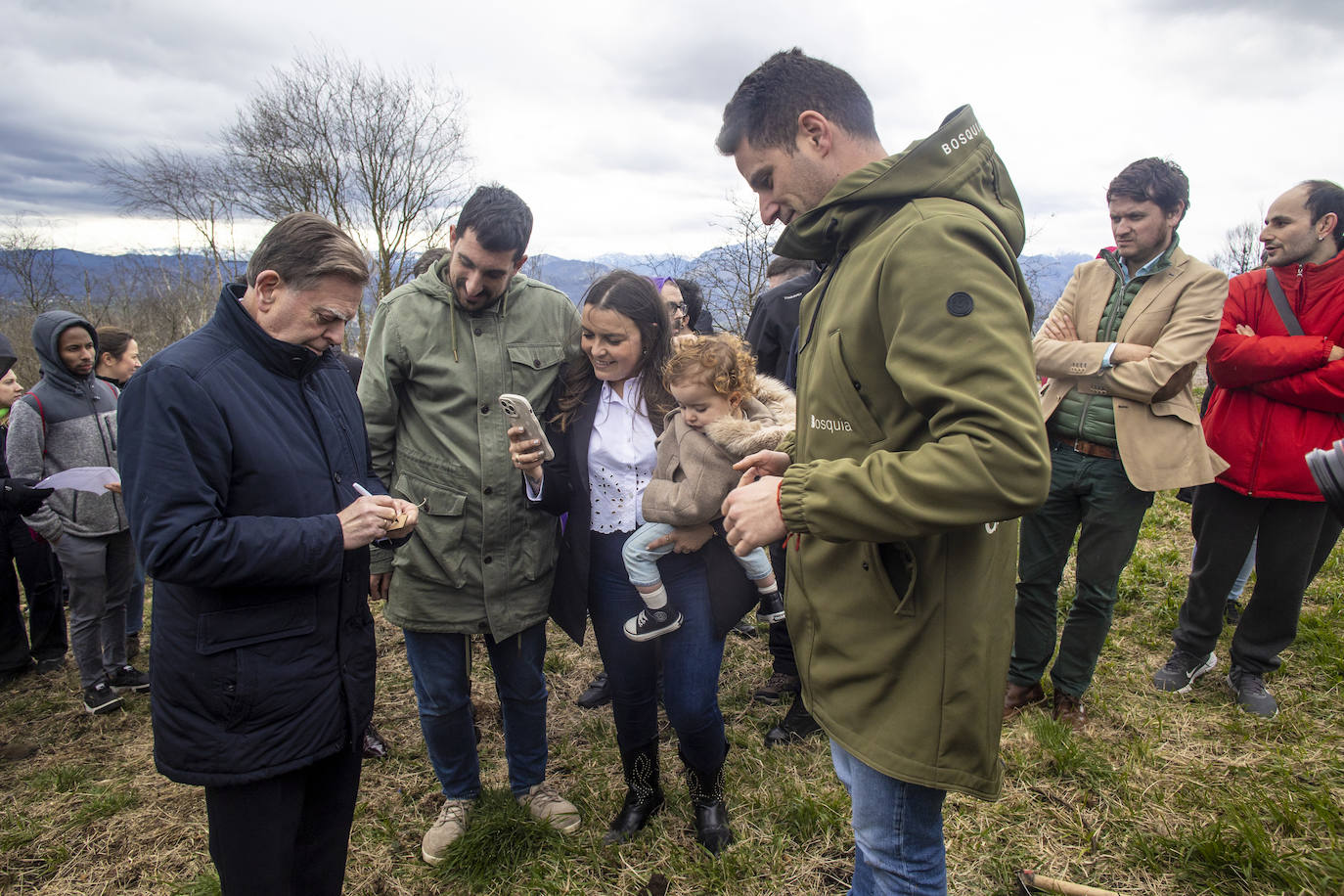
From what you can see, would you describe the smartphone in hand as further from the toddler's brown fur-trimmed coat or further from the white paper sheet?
the white paper sheet

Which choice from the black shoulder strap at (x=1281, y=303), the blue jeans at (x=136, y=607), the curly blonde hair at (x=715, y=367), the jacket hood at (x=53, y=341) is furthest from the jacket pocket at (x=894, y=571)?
the blue jeans at (x=136, y=607)

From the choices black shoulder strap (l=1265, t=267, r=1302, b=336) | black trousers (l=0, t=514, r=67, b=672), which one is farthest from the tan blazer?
black trousers (l=0, t=514, r=67, b=672)

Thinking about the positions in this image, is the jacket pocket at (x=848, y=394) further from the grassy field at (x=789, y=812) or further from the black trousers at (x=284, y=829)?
the grassy field at (x=789, y=812)

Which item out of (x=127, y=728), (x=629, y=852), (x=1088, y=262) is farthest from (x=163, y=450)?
(x=1088, y=262)

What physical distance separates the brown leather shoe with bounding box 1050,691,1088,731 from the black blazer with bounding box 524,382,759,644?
5.97ft

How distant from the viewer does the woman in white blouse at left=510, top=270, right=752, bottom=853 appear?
251 centimetres

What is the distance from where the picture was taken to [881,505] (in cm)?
120

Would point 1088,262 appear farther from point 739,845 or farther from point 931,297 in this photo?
point 739,845

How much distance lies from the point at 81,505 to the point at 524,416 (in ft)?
11.2

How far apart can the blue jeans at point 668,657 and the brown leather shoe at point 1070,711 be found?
1.82m

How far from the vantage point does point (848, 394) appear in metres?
1.43

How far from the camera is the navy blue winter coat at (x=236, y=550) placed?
1607 mm

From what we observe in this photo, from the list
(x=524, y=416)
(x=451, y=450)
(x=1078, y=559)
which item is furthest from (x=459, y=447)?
(x=1078, y=559)

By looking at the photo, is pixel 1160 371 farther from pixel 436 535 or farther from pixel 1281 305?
pixel 436 535
